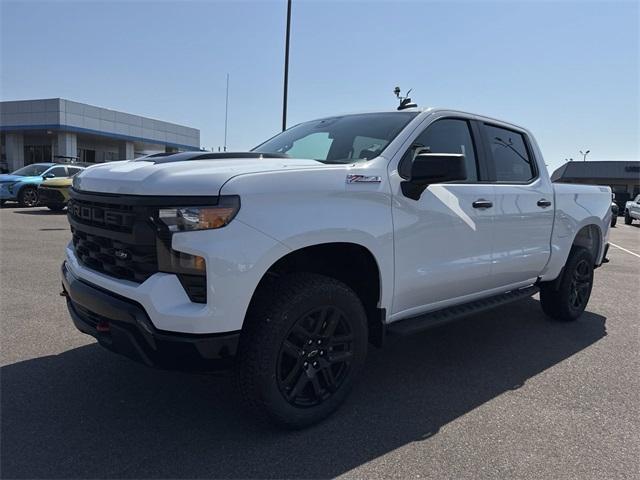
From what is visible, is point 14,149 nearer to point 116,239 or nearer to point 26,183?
point 26,183

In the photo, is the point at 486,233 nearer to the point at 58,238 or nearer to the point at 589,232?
the point at 589,232

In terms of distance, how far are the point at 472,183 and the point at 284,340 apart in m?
2.06

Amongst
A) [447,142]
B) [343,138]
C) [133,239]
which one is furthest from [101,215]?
[447,142]

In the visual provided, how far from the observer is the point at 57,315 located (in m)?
4.87

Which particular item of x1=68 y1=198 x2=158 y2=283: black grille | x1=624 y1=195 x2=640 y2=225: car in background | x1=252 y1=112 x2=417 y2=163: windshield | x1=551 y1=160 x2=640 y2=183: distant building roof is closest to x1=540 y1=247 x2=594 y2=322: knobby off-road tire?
x1=252 y1=112 x2=417 y2=163: windshield

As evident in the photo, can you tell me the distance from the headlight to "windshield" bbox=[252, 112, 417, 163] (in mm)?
1023

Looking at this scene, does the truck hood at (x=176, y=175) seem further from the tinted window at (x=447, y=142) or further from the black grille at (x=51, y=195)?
the black grille at (x=51, y=195)

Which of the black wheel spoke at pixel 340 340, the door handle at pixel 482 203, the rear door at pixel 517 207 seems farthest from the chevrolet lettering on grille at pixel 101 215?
the rear door at pixel 517 207

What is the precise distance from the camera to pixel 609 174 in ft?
174

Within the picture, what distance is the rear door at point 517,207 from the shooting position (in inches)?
163

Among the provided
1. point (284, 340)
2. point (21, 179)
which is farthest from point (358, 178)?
point (21, 179)

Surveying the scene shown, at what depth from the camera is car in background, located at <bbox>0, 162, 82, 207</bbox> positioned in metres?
16.6

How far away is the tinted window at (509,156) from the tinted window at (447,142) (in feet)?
1.16

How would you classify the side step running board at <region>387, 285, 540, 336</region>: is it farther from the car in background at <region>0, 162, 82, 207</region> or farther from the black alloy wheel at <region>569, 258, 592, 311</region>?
the car in background at <region>0, 162, 82, 207</region>
